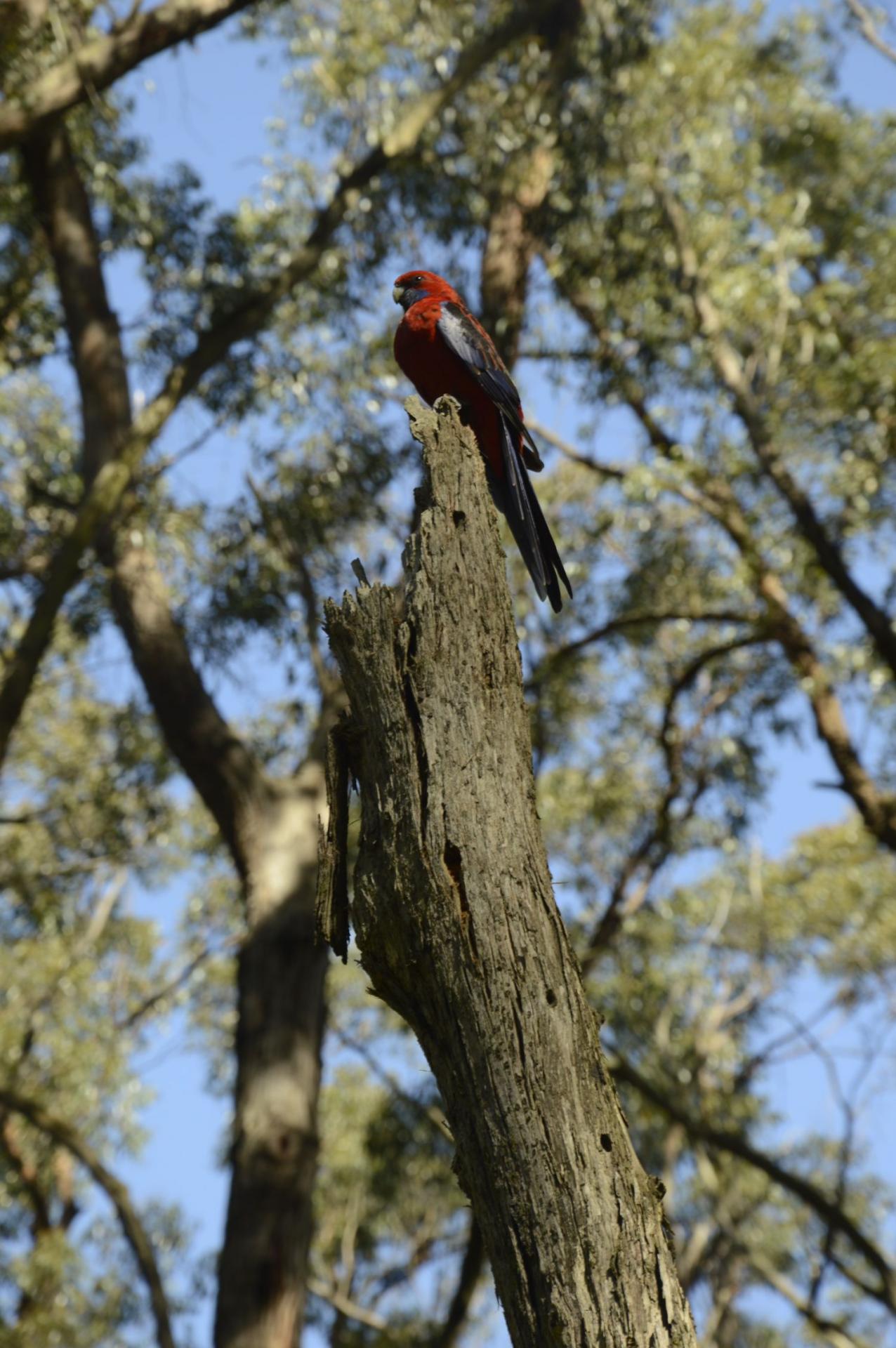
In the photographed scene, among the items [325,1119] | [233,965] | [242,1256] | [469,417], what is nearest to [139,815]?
[233,965]

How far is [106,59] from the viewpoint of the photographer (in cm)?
801

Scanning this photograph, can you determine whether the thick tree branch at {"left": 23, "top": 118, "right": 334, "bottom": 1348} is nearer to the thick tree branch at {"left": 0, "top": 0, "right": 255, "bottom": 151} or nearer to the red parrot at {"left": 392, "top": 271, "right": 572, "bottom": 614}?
the thick tree branch at {"left": 0, "top": 0, "right": 255, "bottom": 151}

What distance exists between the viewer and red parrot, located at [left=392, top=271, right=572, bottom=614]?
4.40 metres

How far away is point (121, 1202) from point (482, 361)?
5.77 metres

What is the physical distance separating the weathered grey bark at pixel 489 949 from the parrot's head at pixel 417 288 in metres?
2.81

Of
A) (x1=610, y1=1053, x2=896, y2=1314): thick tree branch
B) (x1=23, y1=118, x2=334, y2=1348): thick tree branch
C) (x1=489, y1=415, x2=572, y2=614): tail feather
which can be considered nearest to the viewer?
(x1=489, y1=415, x2=572, y2=614): tail feather

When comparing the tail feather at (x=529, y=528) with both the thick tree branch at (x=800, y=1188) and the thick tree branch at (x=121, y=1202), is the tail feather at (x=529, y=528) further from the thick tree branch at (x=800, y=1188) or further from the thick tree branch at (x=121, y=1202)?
the thick tree branch at (x=121, y=1202)

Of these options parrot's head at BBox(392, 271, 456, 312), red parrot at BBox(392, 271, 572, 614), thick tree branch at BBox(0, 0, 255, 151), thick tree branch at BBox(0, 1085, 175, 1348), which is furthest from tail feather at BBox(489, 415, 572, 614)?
thick tree branch at BBox(0, 1085, 175, 1348)

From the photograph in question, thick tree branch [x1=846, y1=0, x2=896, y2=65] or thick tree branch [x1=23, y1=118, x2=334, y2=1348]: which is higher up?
thick tree branch [x1=846, y1=0, x2=896, y2=65]

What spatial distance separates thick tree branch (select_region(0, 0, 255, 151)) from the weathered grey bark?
5528mm

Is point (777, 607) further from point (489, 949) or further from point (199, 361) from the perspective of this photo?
point (489, 949)

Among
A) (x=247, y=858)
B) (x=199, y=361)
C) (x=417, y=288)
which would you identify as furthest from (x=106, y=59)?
(x=247, y=858)

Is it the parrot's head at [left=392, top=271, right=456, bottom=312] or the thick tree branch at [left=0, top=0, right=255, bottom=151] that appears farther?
the thick tree branch at [left=0, top=0, right=255, bottom=151]

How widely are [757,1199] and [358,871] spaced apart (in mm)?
15216
